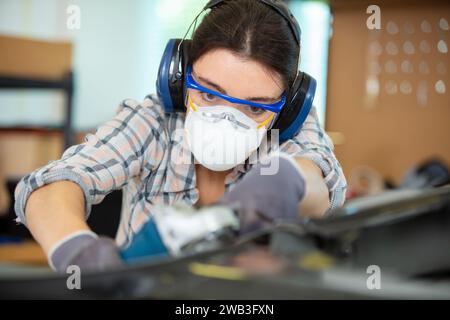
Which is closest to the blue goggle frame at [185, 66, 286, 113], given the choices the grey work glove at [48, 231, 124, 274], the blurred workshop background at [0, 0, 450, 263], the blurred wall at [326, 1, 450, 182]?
the grey work glove at [48, 231, 124, 274]

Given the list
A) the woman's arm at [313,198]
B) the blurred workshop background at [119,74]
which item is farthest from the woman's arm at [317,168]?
the blurred workshop background at [119,74]

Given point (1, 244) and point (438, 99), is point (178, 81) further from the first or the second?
point (438, 99)

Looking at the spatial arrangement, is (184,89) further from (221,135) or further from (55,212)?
(55,212)

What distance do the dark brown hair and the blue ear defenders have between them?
0.02 meters

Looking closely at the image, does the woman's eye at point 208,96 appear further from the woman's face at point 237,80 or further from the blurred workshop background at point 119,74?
the blurred workshop background at point 119,74

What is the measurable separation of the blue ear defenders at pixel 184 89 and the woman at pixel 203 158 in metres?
0.01

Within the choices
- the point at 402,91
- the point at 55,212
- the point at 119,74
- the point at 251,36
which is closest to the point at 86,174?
the point at 55,212

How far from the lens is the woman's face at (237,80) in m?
0.75

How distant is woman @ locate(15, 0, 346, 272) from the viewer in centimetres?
54

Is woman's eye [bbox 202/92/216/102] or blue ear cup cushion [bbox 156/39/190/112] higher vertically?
blue ear cup cushion [bbox 156/39/190/112]

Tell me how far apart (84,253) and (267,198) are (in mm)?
148

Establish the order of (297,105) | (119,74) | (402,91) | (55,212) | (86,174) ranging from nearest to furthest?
(55,212) → (86,174) → (297,105) → (119,74) → (402,91)

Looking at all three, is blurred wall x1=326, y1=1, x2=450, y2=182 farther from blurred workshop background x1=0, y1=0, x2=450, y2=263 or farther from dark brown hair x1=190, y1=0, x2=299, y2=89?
dark brown hair x1=190, y1=0, x2=299, y2=89

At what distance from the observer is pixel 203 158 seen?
84 cm
